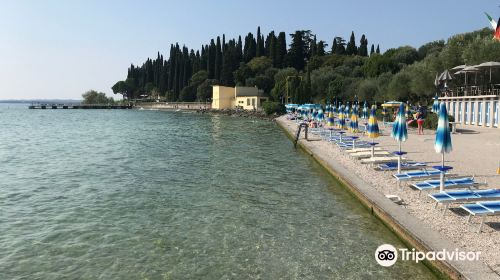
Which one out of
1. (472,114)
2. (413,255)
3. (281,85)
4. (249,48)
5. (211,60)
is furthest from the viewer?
(211,60)

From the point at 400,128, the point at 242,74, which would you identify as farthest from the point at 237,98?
the point at 400,128

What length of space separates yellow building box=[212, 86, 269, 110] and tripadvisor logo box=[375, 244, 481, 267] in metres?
82.3

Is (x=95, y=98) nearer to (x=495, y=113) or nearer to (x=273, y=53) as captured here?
(x=273, y=53)

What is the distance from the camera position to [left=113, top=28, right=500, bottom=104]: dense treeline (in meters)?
48.8

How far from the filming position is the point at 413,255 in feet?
26.9

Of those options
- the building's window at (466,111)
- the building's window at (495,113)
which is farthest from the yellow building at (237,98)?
the building's window at (495,113)

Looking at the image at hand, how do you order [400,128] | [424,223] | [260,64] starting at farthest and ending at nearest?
[260,64] < [400,128] < [424,223]

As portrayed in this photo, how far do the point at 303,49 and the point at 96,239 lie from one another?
343 ft

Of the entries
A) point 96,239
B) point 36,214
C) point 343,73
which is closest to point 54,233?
point 96,239

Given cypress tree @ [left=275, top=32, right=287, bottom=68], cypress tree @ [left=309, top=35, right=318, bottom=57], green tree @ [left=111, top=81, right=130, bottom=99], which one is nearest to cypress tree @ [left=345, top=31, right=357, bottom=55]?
cypress tree @ [left=309, top=35, right=318, bottom=57]

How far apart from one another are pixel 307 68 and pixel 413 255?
78020mm

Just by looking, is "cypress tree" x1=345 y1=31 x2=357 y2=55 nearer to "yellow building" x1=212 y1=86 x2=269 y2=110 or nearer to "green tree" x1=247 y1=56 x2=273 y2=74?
"green tree" x1=247 y1=56 x2=273 y2=74

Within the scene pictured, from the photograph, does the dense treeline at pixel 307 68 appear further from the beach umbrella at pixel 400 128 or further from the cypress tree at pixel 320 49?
the beach umbrella at pixel 400 128

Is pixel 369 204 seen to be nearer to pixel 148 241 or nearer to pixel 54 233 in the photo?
pixel 148 241
